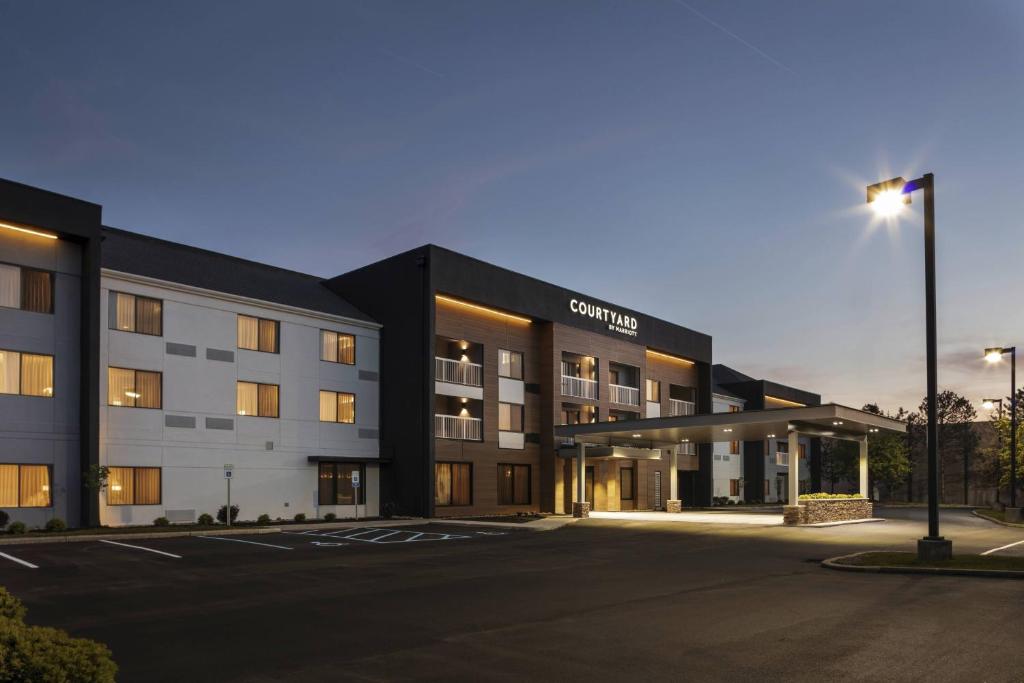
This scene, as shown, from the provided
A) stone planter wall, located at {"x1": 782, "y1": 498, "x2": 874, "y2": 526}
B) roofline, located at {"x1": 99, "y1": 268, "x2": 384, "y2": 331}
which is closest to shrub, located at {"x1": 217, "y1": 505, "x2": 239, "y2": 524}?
roofline, located at {"x1": 99, "y1": 268, "x2": 384, "y2": 331}

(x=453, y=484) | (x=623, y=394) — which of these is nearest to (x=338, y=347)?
(x=453, y=484)

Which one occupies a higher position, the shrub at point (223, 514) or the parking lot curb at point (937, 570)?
the parking lot curb at point (937, 570)

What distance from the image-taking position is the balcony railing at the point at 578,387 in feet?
145

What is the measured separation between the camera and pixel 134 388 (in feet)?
97.1

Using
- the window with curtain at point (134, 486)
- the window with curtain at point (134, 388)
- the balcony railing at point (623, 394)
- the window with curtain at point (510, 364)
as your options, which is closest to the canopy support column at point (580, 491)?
the window with curtain at point (510, 364)

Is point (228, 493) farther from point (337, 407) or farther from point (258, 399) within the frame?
point (337, 407)

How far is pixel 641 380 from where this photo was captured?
165 ft

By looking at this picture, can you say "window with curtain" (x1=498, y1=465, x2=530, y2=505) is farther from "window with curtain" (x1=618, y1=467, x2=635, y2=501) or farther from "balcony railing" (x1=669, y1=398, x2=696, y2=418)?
"balcony railing" (x1=669, y1=398, x2=696, y2=418)

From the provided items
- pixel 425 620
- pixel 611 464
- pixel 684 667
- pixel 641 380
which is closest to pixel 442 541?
pixel 425 620

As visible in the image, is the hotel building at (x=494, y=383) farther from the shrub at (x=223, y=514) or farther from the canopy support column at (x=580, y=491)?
the shrub at (x=223, y=514)

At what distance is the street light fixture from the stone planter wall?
50.9 ft

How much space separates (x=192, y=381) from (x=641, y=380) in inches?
1084

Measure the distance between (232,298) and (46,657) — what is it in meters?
29.0

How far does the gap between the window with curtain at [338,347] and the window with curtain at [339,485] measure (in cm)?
464
